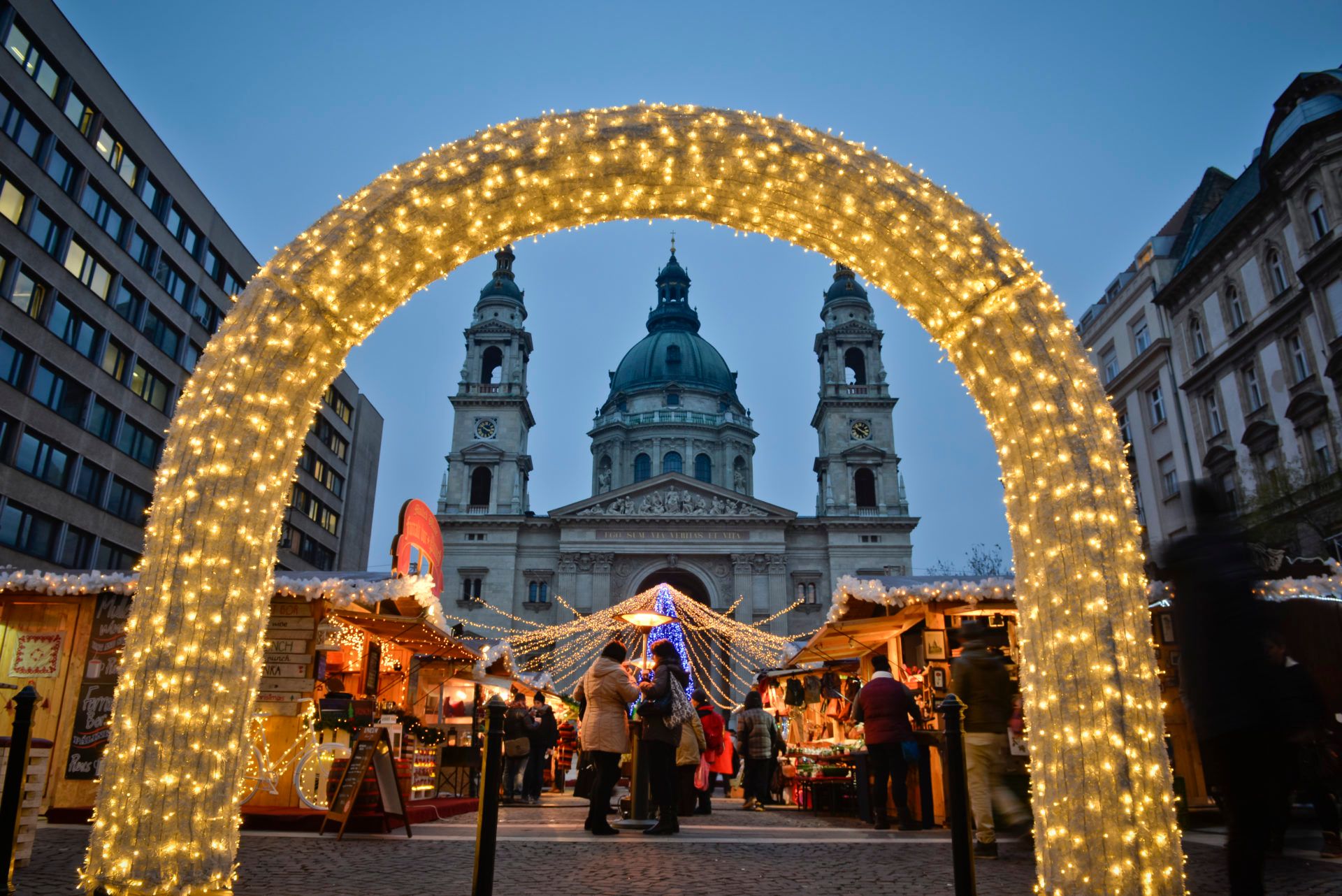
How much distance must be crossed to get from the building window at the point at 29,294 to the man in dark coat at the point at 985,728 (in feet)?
91.9

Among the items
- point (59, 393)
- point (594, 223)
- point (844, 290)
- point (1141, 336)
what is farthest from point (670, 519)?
point (594, 223)

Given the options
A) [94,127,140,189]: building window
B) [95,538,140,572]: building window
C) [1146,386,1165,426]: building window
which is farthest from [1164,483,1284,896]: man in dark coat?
[94,127,140,189]: building window

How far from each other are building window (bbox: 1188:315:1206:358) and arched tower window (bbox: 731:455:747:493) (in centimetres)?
3455

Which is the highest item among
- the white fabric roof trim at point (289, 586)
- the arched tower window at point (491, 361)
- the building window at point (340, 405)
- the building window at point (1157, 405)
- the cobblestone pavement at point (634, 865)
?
the arched tower window at point (491, 361)

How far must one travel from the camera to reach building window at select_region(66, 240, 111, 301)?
27719mm

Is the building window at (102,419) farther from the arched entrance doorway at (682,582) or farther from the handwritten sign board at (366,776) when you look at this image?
the arched entrance doorway at (682,582)

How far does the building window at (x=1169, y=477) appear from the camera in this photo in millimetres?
29906

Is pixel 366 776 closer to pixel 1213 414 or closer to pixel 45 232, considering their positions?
pixel 45 232

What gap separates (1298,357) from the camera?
23.5 metres

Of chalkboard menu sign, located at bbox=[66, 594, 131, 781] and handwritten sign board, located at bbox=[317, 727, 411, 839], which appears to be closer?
handwritten sign board, located at bbox=[317, 727, 411, 839]

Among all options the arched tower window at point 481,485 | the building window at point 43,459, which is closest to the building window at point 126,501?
the building window at point 43,459

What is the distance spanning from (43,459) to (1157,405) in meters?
36.4

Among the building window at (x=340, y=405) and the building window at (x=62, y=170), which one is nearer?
the building window at (x=62, y=170)

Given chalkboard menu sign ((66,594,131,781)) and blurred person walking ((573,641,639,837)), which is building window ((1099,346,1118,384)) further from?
chalkboard menu sign ((66,594,131,781))
